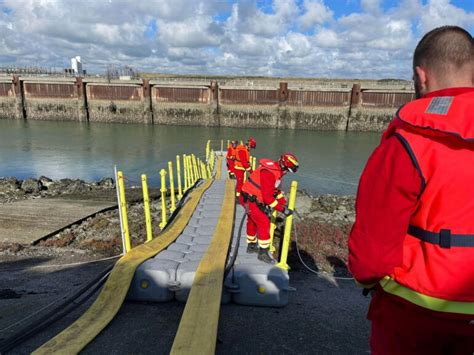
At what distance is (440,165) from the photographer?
1.23 meters

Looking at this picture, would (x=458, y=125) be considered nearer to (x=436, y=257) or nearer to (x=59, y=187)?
(x=436, y=257)

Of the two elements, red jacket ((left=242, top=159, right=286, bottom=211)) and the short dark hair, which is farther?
red jacket ((left=242, top=159, right=286, bottom=211))

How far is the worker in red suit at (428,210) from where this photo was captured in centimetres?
123

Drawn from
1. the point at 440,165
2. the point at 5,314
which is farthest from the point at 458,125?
the point at 5,314

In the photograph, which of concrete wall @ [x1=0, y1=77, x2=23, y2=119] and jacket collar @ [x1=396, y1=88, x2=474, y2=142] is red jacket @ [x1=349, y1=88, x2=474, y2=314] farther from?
concrete wall @ [x1=0, y1=77, x2=23, y2=119]

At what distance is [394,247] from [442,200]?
251 millimetres

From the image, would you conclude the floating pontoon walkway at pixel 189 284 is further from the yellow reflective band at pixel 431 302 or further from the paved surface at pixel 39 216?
the paved surface at pixel 39 216

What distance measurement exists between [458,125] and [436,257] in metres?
0.50

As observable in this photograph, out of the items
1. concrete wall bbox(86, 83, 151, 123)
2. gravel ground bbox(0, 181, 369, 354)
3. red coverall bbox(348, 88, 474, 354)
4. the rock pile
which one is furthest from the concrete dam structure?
red coverall bbox(348, 88, 474, 354)

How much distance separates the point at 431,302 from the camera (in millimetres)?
1312

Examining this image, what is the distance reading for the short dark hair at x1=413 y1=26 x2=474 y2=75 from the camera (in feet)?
4.27

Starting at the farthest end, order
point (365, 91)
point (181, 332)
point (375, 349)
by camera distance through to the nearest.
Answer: point (365, 91)
point (181, 332)
point (375, 349)

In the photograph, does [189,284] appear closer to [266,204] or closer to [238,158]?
[266,204]

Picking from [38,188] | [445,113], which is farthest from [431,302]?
[38,188]
